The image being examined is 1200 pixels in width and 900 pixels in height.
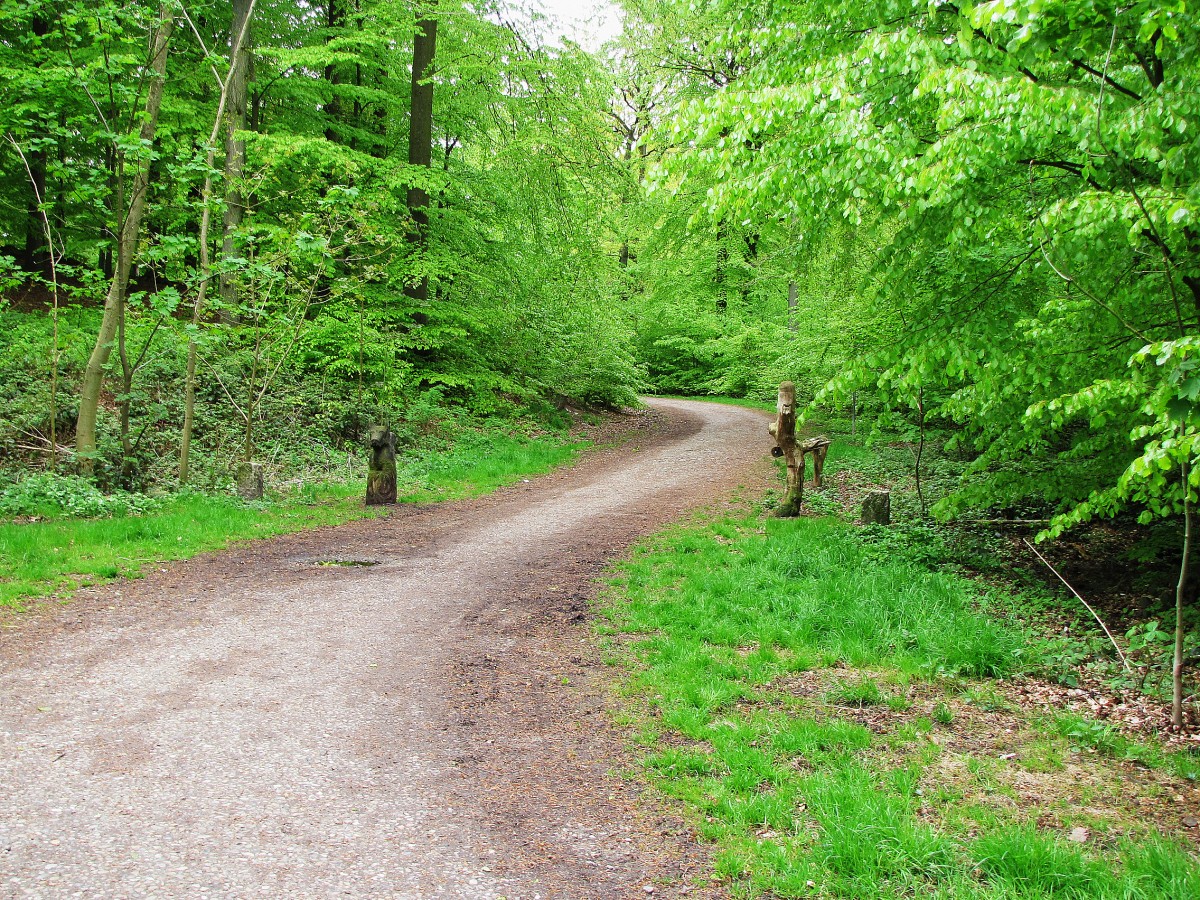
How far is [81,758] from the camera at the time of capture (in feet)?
12.6

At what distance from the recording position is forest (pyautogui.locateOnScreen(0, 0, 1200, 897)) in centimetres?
455

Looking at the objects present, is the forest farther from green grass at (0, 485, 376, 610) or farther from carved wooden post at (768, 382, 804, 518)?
carved wooden post at (768, 382, 804, 518)

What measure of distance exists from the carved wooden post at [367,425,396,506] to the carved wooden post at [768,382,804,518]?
17.4 ft

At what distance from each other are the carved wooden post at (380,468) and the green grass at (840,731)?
4.26 m

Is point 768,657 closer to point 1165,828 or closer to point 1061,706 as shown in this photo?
point 1061,706

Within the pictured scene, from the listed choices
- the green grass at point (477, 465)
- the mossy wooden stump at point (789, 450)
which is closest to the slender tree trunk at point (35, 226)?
the green grass at point (477, 465)

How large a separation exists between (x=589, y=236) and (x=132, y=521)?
31.3 feet

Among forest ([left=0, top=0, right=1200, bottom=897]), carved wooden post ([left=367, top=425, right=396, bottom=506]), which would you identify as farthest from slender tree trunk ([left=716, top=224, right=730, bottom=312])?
carved wooden post ([left=367, top=425, right=396, bottom=506])

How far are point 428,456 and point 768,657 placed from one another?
9.04 m

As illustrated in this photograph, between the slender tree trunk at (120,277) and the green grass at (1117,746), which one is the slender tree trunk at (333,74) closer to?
the slender tree trunk at (120,277)

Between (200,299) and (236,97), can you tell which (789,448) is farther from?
(236,97)

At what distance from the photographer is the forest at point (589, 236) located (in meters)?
4.55

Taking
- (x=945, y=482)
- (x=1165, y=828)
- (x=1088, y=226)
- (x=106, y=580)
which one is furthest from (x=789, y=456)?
(x=106, y=580)

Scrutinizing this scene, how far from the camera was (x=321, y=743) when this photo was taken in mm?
4188
